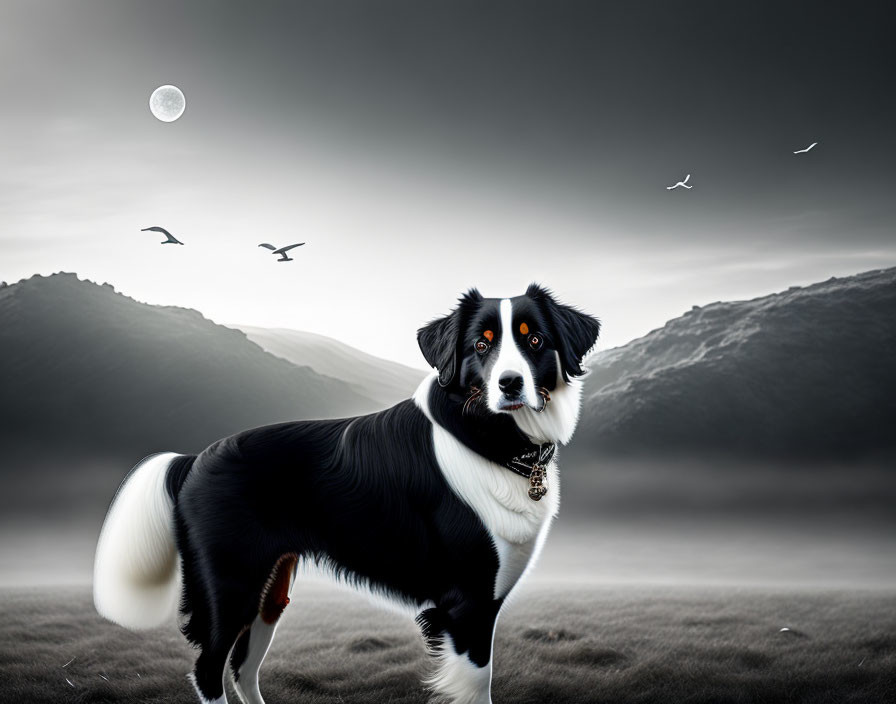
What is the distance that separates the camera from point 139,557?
4.06 metres

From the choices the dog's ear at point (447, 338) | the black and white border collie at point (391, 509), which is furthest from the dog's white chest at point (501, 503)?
the dog's ear at point (447, 338)

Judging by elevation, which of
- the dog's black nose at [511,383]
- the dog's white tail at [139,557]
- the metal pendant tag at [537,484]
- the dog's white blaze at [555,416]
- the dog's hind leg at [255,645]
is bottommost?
the dog's hind leg at [255,645]

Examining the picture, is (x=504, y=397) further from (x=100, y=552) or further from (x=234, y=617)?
(x=100, y=552)

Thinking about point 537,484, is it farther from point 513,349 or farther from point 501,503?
point 513,349

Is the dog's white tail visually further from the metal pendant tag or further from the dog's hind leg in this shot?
the metal pendant tag

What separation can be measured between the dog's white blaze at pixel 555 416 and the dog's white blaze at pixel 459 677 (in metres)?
0.98

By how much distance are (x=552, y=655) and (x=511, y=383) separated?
2679 millimetres

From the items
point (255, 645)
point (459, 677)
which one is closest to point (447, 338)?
point (459, 677)

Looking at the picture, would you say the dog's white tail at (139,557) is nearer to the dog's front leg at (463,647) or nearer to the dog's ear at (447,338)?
the dog's front leg at (463,647)

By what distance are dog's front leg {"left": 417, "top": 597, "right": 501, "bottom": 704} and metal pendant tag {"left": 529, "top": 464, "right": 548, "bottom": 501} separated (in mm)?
495

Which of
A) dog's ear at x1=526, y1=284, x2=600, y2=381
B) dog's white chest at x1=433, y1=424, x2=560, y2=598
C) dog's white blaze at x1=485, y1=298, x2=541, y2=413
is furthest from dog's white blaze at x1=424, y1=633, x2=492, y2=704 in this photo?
dog's ear at x1=526, y1=284, x2=600, y2=381

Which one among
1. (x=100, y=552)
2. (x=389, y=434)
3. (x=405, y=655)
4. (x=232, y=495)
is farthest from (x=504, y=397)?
(x=405, y=655)

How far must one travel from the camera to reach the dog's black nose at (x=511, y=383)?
347cm

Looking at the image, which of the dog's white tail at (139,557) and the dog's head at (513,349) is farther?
the dog's white tail at (139,557)
